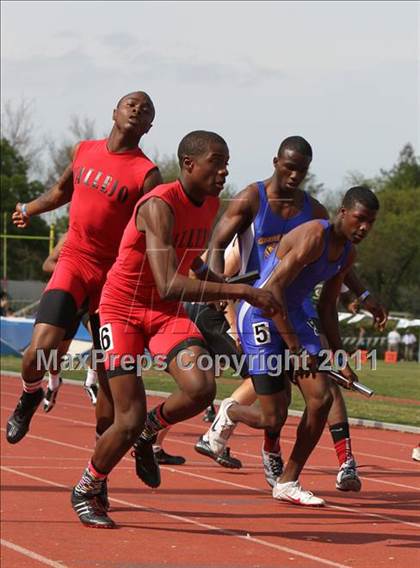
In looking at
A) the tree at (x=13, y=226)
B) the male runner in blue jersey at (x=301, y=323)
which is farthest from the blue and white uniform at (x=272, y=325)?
the tree at (x=13, y=226)

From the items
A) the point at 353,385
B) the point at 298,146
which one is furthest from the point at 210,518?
the point at 298,146

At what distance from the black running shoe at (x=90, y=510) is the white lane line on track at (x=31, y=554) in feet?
1.19

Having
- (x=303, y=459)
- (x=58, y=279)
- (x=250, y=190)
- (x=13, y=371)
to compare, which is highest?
(x=250, y=190)

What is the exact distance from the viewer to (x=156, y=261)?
622 cm

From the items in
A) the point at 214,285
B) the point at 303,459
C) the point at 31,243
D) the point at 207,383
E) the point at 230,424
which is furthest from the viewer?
the point at 31,243

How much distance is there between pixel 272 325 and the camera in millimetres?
7941

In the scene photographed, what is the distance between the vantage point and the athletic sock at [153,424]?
7293 mm

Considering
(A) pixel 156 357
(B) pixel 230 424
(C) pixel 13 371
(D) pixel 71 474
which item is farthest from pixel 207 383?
(C) pixel 13 371

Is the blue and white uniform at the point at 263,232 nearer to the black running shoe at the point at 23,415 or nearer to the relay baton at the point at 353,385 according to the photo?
the relay baton at the point at 353,385

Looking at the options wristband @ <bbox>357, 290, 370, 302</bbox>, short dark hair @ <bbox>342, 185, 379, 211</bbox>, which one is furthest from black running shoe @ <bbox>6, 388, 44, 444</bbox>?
short dark hair @ <bbox>342, 185, 379, 211</bbox>

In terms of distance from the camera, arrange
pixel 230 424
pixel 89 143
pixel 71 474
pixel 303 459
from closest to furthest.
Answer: pixel 89 143 < pixel 303 459 < pixel 230 424 < pixel 71 474

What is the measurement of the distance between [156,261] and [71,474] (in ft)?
16.1

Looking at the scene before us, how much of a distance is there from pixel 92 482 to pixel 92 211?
1.56m

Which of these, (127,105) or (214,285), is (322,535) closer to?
(214,285)
